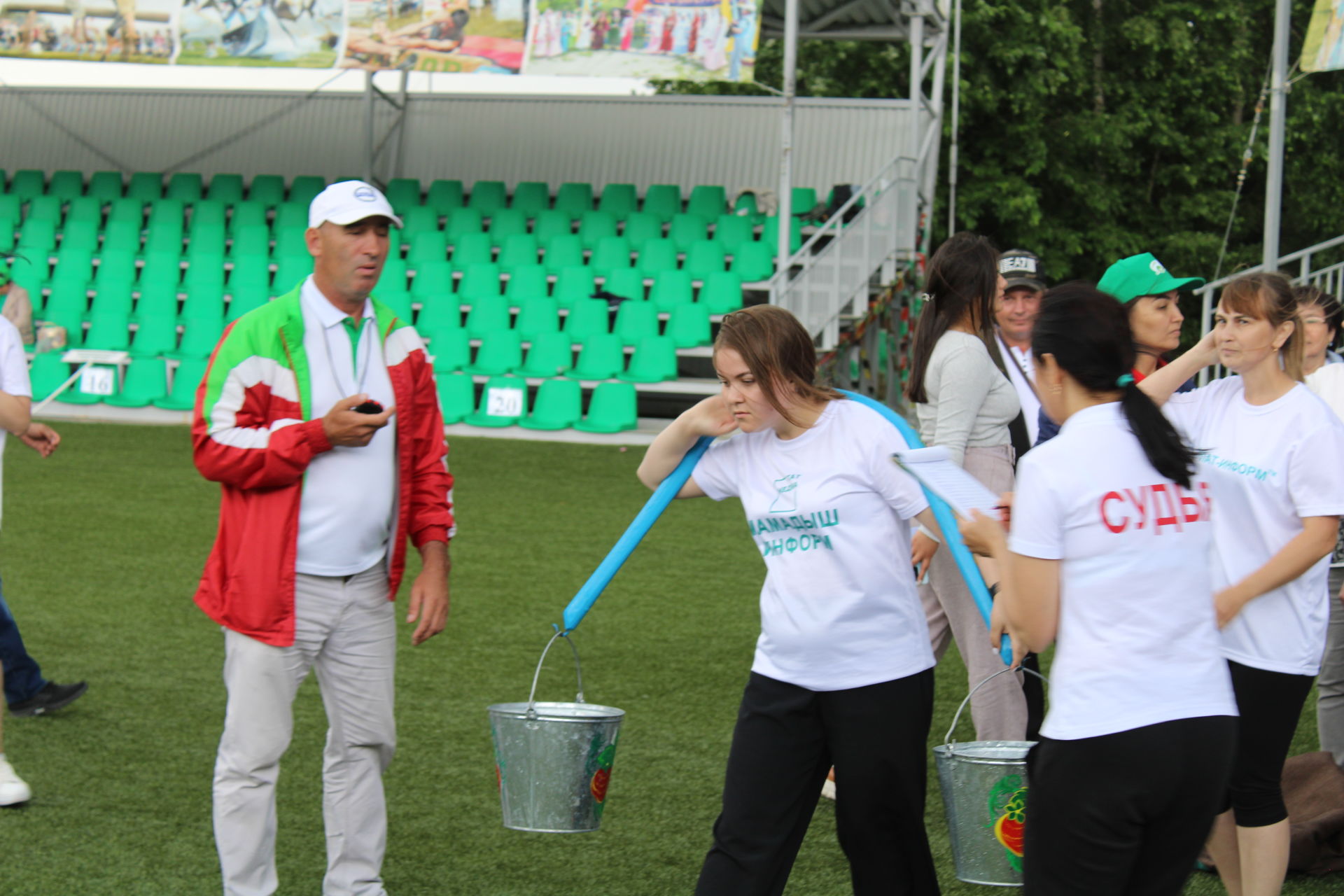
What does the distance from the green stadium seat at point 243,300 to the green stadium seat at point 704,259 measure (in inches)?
176

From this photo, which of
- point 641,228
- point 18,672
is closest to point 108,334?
point 641,228

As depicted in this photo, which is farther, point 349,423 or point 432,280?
point 432,280

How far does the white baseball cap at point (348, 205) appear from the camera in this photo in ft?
10.8

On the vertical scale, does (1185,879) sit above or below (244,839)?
above

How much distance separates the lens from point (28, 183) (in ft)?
65.2

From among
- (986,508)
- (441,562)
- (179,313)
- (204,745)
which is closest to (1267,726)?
(986,508)

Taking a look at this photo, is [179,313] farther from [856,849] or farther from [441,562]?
[856,849]

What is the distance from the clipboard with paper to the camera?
2492 millimetres

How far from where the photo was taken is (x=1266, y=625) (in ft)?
10.3

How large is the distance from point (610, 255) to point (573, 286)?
0.89m

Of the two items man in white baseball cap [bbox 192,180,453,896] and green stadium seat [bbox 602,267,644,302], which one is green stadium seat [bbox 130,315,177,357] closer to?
green stadium seat [bbox 602,267,644,302]

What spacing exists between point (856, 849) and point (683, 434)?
34.8 inches

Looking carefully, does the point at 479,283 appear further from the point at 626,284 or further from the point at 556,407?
the point at 556,407

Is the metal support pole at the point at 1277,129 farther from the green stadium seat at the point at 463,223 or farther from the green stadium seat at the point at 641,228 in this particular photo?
the green stadium seat at the point at 463,223
